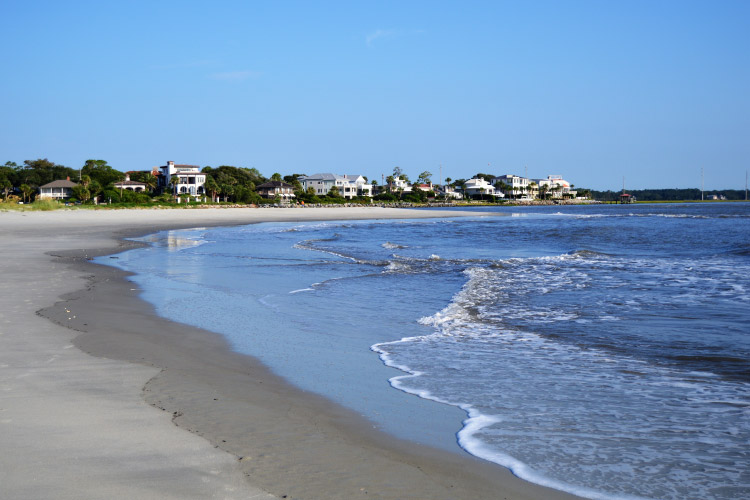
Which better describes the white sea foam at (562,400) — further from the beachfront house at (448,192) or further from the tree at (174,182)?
the beachfront house at (448,192)

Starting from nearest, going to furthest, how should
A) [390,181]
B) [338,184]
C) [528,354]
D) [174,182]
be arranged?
1. [528,354]
2. [174,182]
3. [338,184]
4. [390,181]

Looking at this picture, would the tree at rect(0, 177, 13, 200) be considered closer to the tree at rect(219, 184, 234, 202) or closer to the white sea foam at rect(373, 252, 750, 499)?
the tree at rect(219, 184, 234, 202)

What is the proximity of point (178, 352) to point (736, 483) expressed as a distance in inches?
214

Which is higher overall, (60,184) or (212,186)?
(60,184)

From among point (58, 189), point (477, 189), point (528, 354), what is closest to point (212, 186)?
point (58, 189)

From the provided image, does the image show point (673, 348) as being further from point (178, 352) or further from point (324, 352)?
point (178, 352)

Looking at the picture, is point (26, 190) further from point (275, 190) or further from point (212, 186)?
point (275, 190)

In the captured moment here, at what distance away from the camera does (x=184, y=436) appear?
4090mm

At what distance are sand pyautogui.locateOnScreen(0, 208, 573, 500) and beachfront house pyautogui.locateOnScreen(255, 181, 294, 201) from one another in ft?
379

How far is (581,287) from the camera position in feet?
43.6

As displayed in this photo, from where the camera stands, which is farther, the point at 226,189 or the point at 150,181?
the point at 150,181

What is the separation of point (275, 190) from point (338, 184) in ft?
70.3

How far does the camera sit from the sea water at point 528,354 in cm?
419

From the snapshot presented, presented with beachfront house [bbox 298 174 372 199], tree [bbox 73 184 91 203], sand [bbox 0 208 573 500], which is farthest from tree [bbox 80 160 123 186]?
sand [bbox 0 208 573 500]
